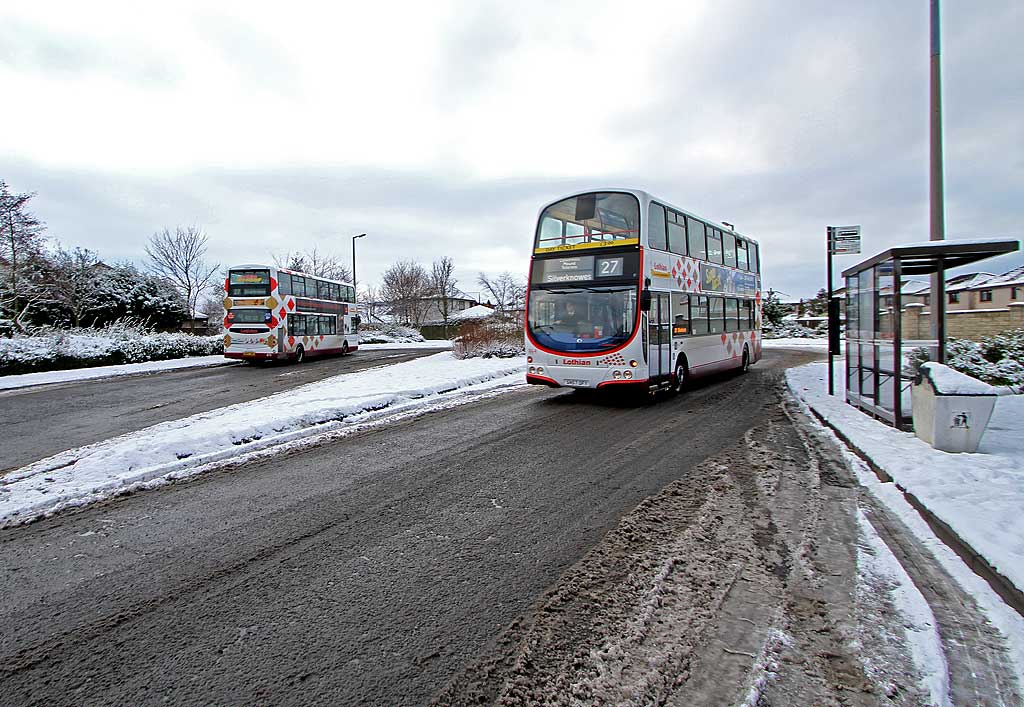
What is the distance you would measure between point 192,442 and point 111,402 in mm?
7062

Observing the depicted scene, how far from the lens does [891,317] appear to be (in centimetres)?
774

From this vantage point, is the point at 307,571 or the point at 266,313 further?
the point at 266,313

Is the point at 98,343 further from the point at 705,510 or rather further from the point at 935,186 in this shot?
the point at 935,186

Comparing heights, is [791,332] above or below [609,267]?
below

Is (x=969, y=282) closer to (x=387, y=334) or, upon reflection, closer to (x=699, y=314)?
(x=387, y=334)

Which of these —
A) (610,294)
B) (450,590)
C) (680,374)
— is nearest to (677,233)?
(610,294)

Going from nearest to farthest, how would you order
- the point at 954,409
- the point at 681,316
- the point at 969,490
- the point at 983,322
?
1. the point at 969,490
2. the point at 954,409
3. the point at 681,316
4. the point at 983,322

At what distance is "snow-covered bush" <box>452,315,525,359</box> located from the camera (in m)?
21.3

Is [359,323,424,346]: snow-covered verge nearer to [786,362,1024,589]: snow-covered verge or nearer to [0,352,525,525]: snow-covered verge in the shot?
[0,352,525,525]: snow-covered verge

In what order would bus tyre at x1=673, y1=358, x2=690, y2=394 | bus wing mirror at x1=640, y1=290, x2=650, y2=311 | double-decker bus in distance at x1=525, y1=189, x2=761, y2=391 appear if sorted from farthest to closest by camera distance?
bus tyre at x1=673, y1=358, x2=690, y2=394 < double-decker bus in distance at x1=525, y1=189, x2=761, y2=391 < bus wing mirror at x1=640, y1=290, x2=650, y2=311

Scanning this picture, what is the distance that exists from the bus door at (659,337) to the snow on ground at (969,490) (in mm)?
3246

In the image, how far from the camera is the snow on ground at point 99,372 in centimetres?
1744

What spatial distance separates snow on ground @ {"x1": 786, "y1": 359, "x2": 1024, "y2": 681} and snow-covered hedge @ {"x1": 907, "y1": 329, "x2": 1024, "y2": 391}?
10.7 ft

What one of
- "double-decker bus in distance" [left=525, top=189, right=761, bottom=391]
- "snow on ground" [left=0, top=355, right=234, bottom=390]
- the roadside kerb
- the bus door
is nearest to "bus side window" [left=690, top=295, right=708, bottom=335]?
"double-decker bus in distance" [left=525, top=189, right=761, bottom=391]
